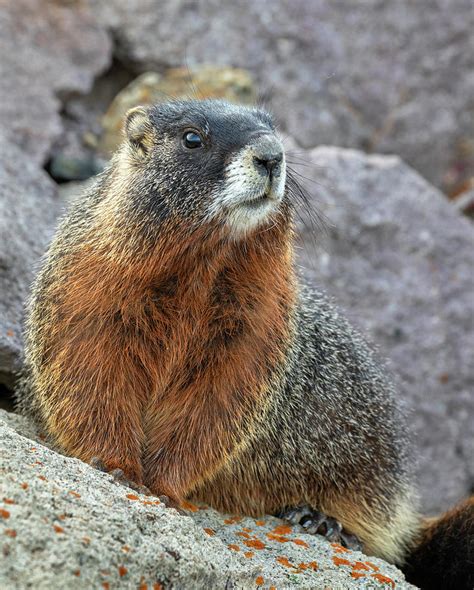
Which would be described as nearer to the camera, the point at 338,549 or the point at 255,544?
the point at 255,544

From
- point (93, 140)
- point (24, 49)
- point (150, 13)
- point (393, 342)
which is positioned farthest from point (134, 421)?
point (150, 13)

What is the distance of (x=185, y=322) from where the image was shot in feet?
15.2

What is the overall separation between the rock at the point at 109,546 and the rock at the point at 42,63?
4852 millimetres

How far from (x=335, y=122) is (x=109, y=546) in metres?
7.71

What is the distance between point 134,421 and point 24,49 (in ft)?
17.7

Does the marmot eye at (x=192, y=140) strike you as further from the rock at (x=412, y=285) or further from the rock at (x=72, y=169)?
the rock at (x=72, y=169)

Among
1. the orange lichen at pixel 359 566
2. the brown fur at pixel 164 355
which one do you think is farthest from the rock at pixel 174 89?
the orange lichen at pixel 359 566

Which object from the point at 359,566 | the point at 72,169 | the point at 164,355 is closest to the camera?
the point at 359,566

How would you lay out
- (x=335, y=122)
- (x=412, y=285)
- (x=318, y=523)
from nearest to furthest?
(x=318, y=523) → (x=412, y=285) → (x=335, y=122)

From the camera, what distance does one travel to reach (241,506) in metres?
5.06

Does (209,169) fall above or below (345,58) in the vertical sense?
below

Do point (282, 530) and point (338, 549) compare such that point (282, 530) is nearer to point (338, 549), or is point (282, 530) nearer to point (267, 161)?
point (338, 549)

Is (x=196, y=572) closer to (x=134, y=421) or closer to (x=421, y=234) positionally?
(x=134, y=421)

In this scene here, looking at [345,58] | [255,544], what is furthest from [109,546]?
[345,58]
